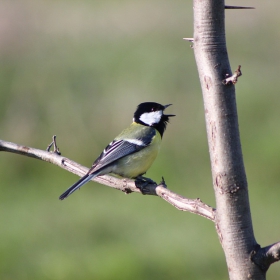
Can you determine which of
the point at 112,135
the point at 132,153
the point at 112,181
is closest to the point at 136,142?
the point at 132,153

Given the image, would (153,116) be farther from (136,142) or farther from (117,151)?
(117,151)

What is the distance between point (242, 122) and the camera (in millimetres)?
8508

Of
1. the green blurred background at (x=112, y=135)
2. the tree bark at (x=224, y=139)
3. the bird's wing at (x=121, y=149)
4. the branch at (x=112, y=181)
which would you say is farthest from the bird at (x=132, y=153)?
the tree bark at (x=224, y=139)

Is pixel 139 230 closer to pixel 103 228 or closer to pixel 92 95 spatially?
pixel 103 228

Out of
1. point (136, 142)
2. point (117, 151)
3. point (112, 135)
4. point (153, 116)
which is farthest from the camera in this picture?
point (112, 135)

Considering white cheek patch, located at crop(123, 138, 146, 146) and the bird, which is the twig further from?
white cheek patch, located at crop(123, 138, 146, 146)

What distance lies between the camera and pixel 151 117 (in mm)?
5273

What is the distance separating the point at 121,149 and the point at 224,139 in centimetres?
282

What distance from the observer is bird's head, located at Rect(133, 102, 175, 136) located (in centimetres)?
518

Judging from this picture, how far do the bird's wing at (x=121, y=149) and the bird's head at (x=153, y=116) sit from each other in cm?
40

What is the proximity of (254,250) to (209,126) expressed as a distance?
44 centimetres

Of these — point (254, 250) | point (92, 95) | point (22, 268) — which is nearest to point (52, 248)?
point (22, 268)

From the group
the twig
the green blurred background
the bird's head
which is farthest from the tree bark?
the green blurred background

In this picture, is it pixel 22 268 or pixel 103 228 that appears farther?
pixel 103 228
